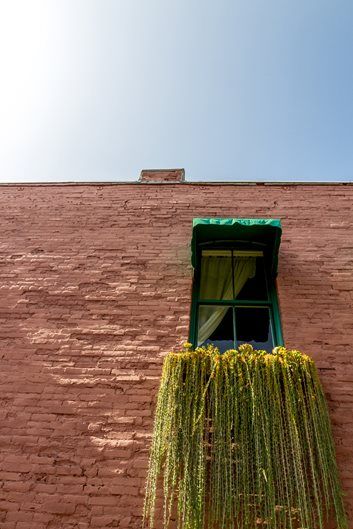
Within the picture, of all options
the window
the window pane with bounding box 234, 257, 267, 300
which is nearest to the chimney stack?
the window

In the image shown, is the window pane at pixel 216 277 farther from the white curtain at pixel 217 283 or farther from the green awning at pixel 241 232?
the green awning at pixel 241 232

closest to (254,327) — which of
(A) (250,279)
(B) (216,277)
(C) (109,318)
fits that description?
(A) (250,279)

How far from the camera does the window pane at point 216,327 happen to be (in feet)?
15.7

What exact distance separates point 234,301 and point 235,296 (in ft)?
0.47

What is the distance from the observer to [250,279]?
5.63m

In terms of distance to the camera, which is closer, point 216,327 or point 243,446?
point 243,446

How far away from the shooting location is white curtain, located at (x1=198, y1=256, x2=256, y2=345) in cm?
499

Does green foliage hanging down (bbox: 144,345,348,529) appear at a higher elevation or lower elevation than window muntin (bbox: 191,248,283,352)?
lower

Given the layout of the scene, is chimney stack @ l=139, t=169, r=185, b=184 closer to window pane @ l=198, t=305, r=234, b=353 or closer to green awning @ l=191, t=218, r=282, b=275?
green awning @ l=191, t=218, r=282, b=275

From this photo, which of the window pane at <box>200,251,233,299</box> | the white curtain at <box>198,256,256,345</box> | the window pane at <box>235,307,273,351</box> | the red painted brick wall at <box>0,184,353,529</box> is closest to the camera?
the red painted brick wall at <box>0,184,353,529</box>

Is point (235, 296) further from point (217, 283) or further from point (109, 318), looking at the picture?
point (109, 318)

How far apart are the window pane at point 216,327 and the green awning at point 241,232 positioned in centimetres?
63

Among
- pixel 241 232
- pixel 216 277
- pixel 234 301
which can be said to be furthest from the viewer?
pixel 216 277

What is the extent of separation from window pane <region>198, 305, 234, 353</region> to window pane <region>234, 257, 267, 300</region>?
365 millimetres
